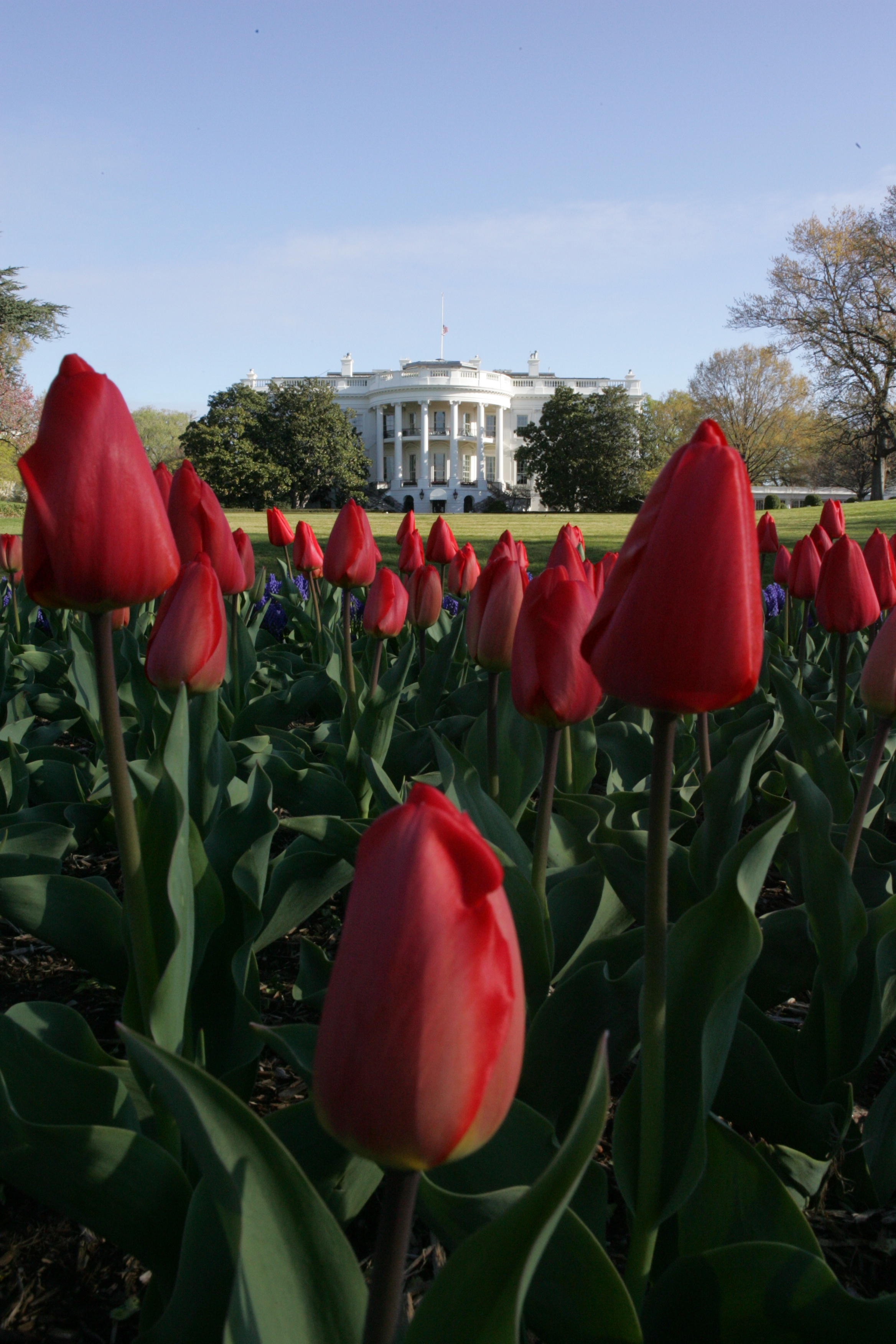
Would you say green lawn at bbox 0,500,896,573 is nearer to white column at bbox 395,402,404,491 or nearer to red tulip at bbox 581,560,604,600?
red tulip at bbox 581,560,604,600

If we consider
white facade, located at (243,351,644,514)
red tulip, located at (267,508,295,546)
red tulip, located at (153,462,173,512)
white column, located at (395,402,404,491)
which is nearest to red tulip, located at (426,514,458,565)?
red tulip, located at (267,508,295,546)

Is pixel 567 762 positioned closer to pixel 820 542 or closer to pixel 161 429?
pixel 820 542

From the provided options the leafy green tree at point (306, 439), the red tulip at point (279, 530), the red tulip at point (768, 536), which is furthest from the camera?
the leafy green tree at point (306, 439)

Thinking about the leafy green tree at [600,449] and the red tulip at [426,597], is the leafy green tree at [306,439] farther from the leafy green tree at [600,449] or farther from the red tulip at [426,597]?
the red tulip at [426,597]

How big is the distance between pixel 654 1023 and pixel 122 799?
1.77ft

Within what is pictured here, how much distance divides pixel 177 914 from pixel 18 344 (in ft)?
110

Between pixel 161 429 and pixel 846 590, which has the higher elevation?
pixel 161 429

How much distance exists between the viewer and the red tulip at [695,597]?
707 mm

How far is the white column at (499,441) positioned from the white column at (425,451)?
5.35 meters

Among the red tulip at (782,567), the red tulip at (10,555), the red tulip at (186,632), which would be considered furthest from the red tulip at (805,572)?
the red tulip at (10,555)

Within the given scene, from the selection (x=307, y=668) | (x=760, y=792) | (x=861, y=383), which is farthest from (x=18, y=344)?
(x=760, y=792)

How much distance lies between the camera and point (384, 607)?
7.89 ft

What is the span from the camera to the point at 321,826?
4.85 feet

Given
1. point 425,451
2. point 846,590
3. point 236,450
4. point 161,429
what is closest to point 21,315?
point 236,450
